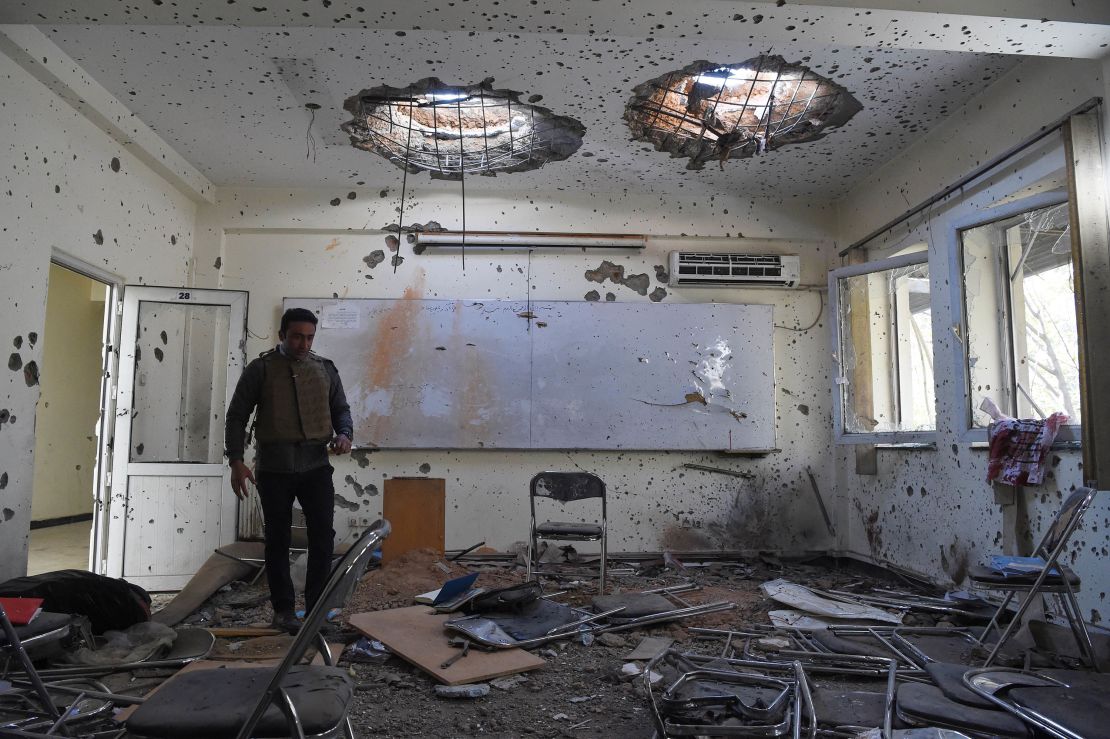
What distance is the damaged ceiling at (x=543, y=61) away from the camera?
261 cm

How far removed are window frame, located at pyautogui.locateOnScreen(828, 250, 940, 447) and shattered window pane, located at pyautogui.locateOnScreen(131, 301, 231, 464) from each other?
165 inches

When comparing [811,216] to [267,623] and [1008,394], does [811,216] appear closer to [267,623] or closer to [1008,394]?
[1008,394]

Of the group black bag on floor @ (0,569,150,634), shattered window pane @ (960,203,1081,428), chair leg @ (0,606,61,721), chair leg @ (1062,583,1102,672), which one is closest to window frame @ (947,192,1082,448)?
shattered window pane @ (960,203,1081,428)

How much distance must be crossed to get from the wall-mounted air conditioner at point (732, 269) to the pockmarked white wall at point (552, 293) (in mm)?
100

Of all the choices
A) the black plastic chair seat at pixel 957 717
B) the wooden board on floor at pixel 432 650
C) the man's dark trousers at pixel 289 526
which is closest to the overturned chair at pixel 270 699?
the wooden board on floor at pixel 432 650

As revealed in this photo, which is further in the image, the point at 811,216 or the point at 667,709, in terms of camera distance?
the point at 811,216

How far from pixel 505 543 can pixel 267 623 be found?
1.99 m

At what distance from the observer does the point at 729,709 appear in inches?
81.4

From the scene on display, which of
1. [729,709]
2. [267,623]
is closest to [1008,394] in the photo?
[729,709]

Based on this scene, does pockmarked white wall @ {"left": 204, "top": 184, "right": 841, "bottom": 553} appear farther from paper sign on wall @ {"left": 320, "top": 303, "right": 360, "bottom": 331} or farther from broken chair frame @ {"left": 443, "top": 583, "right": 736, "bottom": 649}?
broken chair frame @ {"left": 443, "top": 583, "right": 736, "bottom": 649}

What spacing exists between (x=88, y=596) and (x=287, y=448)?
1008mm

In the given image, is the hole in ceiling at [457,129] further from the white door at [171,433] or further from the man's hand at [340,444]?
the man's hand at [340,444]

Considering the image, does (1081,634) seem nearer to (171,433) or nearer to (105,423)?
(171,433)

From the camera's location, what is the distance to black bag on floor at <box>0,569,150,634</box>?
2.85 meters
